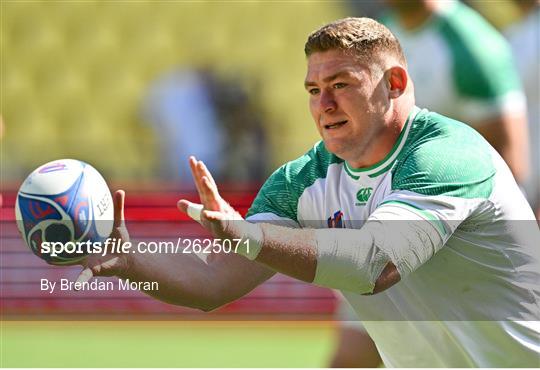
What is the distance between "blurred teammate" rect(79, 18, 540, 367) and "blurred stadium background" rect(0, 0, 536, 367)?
3.26 meters

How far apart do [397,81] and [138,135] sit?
25.6 ft

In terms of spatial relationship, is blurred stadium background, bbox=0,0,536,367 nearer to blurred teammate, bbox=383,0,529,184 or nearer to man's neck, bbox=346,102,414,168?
blurred teammate, bbox=383,0,529,184

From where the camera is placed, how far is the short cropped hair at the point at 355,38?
361 centimetres

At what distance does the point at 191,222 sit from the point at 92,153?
1.67 metres

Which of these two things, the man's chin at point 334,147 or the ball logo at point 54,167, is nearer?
the man's chin at point 334,147

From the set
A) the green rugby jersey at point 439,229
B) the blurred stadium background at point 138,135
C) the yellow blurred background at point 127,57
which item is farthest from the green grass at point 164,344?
the green rugby jersey at point 439,229

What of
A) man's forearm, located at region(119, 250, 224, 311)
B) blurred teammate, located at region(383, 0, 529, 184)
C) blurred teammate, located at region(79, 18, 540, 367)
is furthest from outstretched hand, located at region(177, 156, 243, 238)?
blurred teammate, located at region(383, 0, 529, 184)

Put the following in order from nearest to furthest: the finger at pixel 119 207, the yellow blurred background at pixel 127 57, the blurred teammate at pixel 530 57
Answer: the finger at pixel 119 207 < the blurred teammate at pixel 530 57 < the yellow blurred background at pixel 127 57

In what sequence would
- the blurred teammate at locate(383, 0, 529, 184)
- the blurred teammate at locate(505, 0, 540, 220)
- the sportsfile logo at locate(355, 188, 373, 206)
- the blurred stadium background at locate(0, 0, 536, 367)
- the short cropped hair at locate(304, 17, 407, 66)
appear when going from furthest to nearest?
the blurred stadium background at locate(0, 0, 536, 367), the blurred teammate at locate(505, 0, 540, 220), the blurred teammate at locate(383, 0, 529, 184), the sportsfile logo at locate(355, 188, 373, 206), the short cropped hair at locate(304, 17, 407, 66)

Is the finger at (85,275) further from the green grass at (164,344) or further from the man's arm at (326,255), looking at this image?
the green grass at (164,344)

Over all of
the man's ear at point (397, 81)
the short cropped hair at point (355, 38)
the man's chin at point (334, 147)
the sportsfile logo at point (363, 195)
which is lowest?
the sportsfile logo at point (363, 195)

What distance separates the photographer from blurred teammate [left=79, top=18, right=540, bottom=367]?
325cm

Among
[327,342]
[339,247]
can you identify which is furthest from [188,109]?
[339,247]

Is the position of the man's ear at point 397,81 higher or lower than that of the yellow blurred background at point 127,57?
higher
